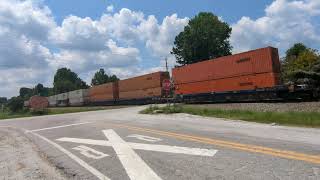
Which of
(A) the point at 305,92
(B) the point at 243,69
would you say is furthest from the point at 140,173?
(B) the point at 243,69

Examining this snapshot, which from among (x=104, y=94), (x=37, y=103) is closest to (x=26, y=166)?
(x=37, y=103)

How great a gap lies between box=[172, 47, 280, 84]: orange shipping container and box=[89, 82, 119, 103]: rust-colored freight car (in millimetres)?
21541

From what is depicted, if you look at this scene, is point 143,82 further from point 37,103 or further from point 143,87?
point 37,103

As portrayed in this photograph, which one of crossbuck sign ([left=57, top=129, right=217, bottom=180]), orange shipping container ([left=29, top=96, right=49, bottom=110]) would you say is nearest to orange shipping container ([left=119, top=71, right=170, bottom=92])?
orange shipping container ([left=29, top=96, right=49, bottom=110])

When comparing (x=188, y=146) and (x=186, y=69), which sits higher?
(x=186, y=69)

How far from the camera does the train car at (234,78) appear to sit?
29.8 metres

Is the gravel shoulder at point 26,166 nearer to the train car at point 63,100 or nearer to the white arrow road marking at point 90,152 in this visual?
the white arrow road marking at point 90,152

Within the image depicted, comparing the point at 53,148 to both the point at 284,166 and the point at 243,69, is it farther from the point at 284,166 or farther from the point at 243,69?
the point at 243,69

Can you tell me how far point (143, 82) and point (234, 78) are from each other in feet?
66.9

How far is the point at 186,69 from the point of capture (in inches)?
1599

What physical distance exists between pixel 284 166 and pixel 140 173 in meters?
2.62

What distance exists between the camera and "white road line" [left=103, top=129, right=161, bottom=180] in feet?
24.1

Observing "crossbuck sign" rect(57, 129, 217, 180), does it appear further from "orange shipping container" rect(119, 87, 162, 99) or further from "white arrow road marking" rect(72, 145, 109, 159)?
"orange shipping container" rect(119, 87, 162, 99)

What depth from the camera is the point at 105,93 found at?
214ft
